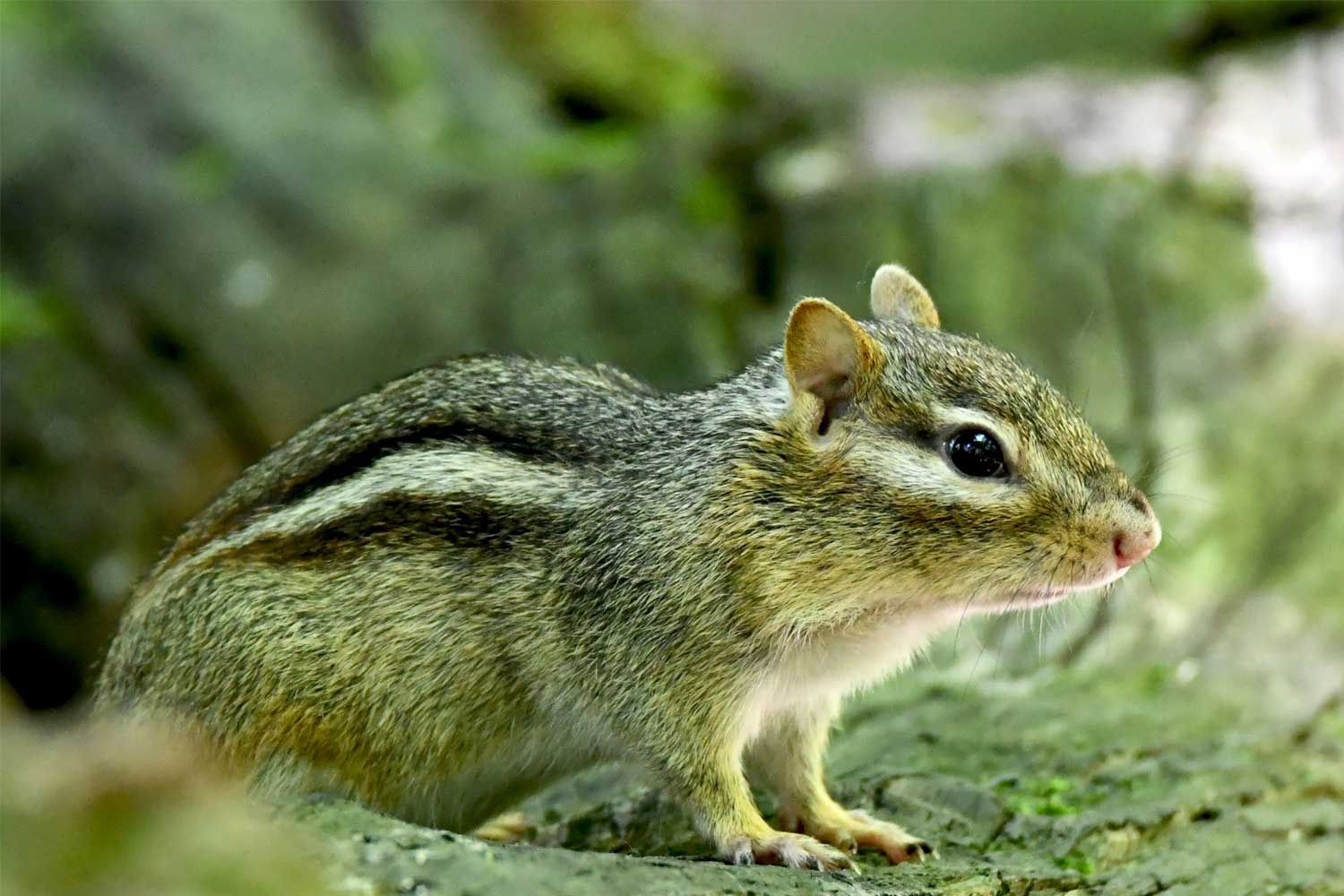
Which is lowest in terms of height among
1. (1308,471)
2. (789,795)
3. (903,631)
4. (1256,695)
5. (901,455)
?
(789,795)

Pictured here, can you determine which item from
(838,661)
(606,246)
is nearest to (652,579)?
(838,661)

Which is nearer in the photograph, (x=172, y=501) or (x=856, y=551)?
(x=856, y=551)

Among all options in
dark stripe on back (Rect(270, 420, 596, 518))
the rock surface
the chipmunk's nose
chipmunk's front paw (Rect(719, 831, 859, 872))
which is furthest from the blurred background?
chipmunk's front paw (Rect(719, 831, 859, 872))

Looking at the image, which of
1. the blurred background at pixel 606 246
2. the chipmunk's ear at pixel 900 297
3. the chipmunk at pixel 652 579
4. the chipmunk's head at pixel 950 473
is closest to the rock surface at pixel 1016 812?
the chipmunk at pixel 652 579

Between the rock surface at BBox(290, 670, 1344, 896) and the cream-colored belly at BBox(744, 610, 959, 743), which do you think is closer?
the rock surface at BBox(290, 670, 1344, 896)

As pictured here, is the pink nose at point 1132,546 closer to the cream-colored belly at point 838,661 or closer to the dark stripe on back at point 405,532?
the cream-colored belly at point 838,661

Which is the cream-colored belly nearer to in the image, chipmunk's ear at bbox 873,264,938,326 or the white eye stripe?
the white eye stripe

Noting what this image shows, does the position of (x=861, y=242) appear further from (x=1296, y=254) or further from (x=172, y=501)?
(x=172, y=501)

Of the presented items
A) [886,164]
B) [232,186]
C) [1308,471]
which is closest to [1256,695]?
[1308,471]
